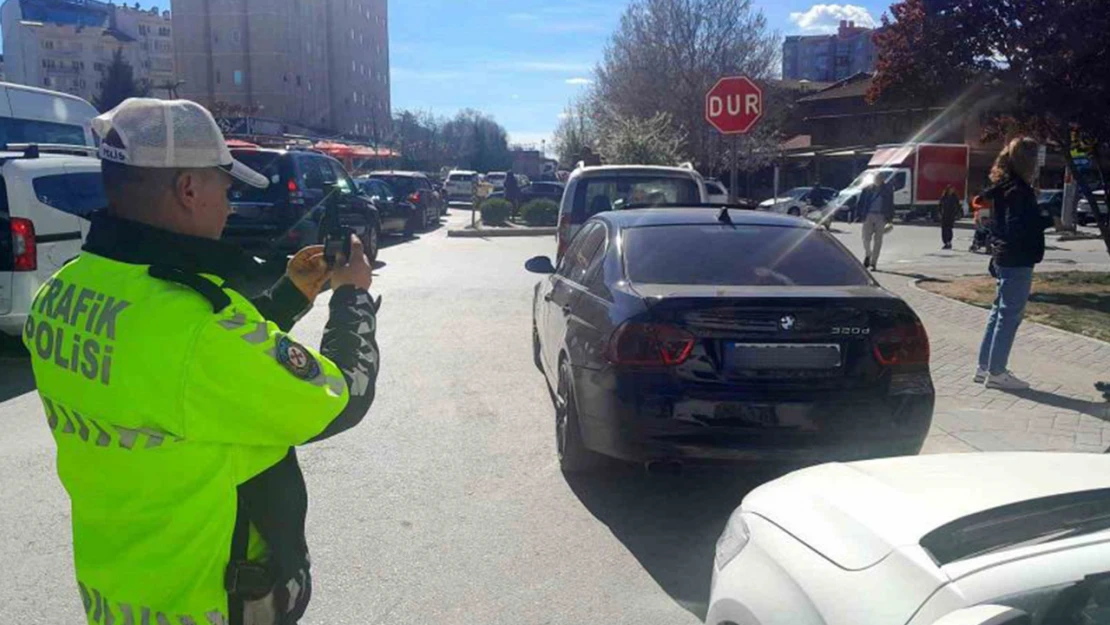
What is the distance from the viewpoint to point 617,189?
10867 mm

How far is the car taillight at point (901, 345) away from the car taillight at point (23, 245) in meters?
6.83

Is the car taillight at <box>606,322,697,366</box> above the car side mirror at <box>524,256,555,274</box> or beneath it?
beneath

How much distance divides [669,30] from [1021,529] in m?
39.8

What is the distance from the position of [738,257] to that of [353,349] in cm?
370

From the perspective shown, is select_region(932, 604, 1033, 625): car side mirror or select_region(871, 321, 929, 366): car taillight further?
select_region(871, 321, 929, 366): car taillight

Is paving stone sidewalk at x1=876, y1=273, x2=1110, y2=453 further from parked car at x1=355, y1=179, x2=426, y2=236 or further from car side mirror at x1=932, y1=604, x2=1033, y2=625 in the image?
parked car at x1=355, y1=179, x2=426, y2=236

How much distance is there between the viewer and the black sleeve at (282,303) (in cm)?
246

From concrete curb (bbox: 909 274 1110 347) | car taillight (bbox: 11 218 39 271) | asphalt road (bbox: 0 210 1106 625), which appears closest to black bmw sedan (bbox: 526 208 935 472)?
asphalt road (bbox: 0 210 1106 625)

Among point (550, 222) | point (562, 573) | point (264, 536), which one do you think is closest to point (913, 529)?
point (264, 536)

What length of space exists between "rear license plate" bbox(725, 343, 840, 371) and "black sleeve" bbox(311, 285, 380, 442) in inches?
109

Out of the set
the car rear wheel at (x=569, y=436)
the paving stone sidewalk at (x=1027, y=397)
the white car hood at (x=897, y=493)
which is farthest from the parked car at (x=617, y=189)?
the white car hood at (x=897, y=493)

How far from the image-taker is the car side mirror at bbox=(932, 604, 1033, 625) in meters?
1.71

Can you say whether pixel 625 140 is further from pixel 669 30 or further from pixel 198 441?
pixel 198 441

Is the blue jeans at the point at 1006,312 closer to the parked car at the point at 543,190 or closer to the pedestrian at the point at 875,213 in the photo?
the pedestrian at the point at 875,213
